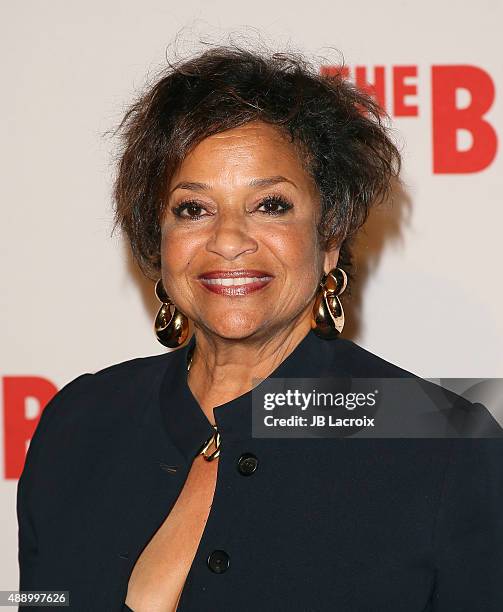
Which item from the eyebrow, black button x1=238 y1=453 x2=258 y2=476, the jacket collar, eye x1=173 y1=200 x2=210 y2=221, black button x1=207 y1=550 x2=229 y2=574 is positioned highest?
the eyebrow

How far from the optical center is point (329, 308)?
1709 millimetres

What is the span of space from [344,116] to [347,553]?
2.37 feet

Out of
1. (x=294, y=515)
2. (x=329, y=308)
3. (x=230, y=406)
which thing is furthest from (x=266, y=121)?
(x=294, y=515)

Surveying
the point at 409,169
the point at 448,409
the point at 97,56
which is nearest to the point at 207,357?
the point at 448,409

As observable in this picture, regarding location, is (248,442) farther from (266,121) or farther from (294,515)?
(266,121)

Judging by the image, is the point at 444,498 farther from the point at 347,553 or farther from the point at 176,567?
the point at 176,567

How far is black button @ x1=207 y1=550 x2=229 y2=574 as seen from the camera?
149 centimetres

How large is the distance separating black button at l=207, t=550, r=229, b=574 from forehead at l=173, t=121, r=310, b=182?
577 millimetres

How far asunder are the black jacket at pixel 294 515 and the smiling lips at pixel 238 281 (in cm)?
16

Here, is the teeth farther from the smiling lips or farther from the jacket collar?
the jacket collar

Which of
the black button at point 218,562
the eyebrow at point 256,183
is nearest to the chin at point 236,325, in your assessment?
the eyebrow at point 256,183

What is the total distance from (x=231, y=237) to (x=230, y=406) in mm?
279

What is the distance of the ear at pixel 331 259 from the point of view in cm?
173

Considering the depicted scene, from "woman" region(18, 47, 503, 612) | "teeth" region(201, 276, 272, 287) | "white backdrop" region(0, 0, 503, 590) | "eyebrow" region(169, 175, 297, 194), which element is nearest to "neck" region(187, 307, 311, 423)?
"woman" region(18, 47, 503, 612)
